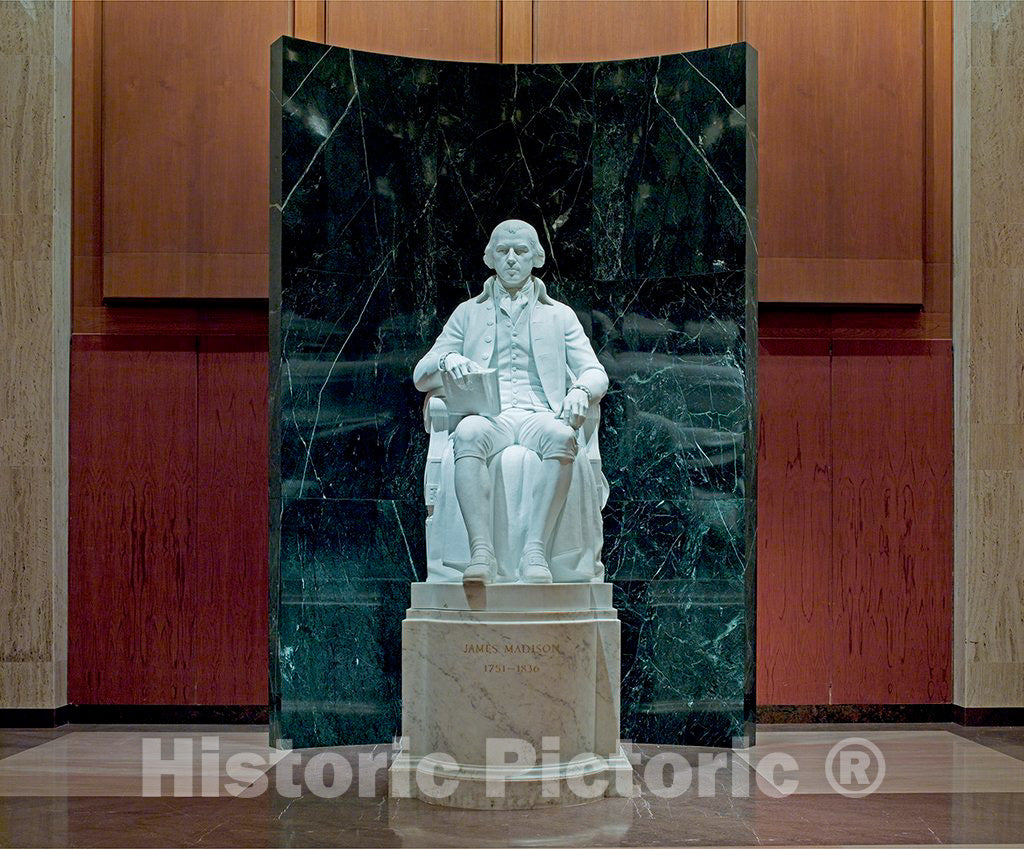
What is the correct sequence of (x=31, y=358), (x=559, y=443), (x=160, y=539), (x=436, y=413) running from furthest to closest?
1. (x=160, y=539)
2. (x=31, y=358)
3. (x=436, y=413)
4. (x=559, y=443)

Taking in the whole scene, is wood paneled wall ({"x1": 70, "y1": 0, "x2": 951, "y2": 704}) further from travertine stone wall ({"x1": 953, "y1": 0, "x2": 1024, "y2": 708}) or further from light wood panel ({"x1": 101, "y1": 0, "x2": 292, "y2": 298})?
travertine stone wall ({"x1": 953, "y1": 0, "x2": 1024, "y2": 708})

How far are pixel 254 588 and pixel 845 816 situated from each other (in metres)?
4.04

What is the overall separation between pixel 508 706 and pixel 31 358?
3.92m

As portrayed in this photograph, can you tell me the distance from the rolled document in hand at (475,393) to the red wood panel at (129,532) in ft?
8.50

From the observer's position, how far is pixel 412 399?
7.77 m

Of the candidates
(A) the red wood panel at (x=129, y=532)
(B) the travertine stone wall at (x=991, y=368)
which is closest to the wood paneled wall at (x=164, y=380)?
(A) the red wood panel at (x=129, y=532)

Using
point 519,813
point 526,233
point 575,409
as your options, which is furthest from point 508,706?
point 526,233

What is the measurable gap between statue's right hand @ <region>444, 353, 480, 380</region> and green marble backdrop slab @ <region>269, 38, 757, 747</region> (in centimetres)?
164

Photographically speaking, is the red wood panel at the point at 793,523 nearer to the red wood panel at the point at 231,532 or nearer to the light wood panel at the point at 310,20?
the red wood panel at the point at 231,532

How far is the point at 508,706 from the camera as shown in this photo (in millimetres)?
5602

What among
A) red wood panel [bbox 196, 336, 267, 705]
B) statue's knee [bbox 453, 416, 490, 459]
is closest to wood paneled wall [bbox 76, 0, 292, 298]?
red wood panel [bbox 196, 336, 267, 705]

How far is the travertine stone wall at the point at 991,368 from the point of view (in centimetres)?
793

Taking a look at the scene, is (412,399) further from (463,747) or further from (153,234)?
(463,747)

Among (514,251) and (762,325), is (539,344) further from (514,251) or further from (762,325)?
(762,325)
